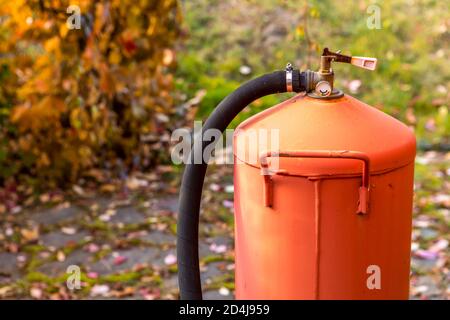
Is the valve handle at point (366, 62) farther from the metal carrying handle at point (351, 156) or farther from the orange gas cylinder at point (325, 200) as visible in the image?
the metal carrying handle at point (351, 156)

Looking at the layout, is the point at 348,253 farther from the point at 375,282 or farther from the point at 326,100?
the point at 326,100

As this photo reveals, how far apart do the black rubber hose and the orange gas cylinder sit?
0.29 feet

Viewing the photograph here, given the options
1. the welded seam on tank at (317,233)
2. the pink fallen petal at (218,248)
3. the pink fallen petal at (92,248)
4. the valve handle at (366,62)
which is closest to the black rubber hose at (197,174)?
the valve handle at (366,62)

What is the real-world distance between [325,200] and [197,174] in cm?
56

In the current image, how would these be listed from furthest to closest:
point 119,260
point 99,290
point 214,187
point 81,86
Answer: point 214,187, point 81,86, point 119,260, point 99,290

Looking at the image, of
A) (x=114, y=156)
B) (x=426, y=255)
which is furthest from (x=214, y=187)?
(x=426, y=255)

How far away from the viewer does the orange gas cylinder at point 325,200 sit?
8.97 ft

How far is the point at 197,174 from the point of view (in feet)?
9.92

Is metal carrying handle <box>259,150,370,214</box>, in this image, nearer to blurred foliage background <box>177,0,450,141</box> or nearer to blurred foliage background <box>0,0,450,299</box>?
blurred foliage background <box>0,0,450,299</box>

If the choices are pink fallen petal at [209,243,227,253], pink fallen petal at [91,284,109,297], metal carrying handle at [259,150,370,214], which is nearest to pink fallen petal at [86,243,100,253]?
pink fallen petal at [91,284,109,297]

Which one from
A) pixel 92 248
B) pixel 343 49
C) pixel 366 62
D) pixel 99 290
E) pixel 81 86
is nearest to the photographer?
pixel 366 62

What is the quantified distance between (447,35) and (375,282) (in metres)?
4.56

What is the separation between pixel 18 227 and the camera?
4.81 m

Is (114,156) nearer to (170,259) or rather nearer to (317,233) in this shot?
(170,259)
